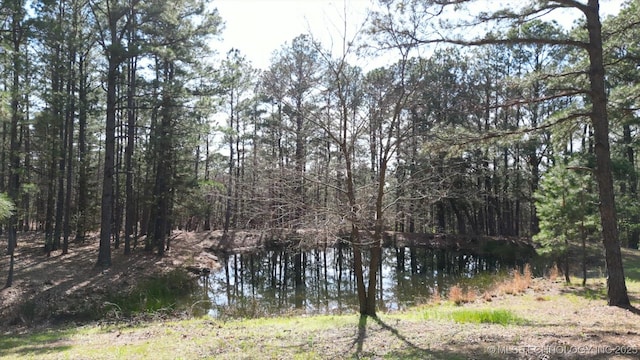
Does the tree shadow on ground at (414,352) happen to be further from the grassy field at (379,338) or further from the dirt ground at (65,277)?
the dirt ground at (65,277)

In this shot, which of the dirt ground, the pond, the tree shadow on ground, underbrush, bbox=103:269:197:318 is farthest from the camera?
the pond

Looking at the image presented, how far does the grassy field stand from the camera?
5656mm

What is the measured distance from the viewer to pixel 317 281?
1886 centimetres

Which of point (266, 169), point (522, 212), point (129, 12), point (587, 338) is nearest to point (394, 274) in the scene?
point (266, 169)

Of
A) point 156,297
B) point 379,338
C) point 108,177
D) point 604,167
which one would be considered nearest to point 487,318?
point 379,338

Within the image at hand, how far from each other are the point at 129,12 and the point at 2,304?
35.5ft

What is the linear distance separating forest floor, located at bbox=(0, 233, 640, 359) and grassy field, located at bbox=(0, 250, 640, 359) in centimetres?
2

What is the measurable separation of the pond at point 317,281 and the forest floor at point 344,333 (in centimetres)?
289

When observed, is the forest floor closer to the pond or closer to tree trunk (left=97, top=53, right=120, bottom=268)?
tree trunk (left=97, top=53, right=120, bottom=268)

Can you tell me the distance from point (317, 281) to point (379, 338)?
12.0 meters

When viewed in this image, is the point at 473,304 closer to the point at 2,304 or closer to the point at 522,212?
the point at 2,304

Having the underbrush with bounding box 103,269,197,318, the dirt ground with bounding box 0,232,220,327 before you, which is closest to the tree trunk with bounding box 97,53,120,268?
the dirt ground with bounding box 0,232,220,327

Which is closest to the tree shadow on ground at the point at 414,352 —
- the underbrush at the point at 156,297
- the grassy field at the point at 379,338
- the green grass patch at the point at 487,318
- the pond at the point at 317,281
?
the grassy field at the point at 379,338

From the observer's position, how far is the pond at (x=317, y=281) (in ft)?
45.8
